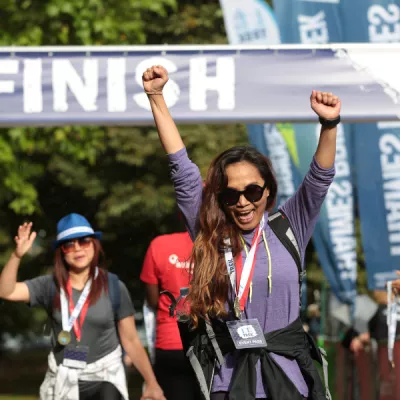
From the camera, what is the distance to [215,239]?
4.16 m

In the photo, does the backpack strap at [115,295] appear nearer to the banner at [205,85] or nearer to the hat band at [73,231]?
the hat band at [73,231]

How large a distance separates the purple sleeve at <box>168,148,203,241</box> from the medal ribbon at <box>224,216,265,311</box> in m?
0.18

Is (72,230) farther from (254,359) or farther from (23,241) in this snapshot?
(254,359)

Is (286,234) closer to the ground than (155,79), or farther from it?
closer to the ground

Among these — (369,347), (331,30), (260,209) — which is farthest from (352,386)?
(260,209)

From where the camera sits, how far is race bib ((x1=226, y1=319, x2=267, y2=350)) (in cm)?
398

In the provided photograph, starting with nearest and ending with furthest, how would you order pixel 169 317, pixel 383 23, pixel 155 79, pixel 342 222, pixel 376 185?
1. pixel 155 79
2. pixel 169 317
3. pixel 383 23
4. pixel 376 185
5. pixel 342 222

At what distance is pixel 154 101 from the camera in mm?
4320

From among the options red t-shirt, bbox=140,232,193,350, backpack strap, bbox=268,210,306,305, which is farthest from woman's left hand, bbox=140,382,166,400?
backpack strap, bbox=268,210,306,305

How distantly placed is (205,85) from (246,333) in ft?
14.0

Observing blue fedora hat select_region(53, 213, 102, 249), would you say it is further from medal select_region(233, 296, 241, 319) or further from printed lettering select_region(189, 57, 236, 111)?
medal select_region(233, 296, 241, 319)

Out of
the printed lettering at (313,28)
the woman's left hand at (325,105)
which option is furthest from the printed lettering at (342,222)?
the woman's left hand at (325,105)

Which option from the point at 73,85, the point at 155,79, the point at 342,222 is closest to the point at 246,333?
the point at 155,79

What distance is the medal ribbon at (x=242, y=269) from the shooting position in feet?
13.3
